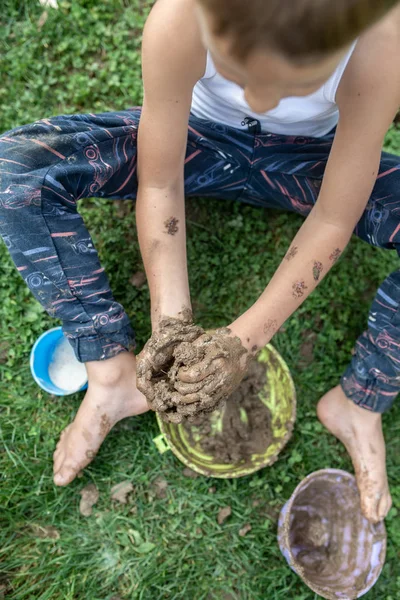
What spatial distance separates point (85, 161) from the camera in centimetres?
156

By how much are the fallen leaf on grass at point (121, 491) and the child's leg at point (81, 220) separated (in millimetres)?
232

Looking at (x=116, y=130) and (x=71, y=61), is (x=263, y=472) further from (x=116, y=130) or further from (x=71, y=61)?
(x=71, y=61)

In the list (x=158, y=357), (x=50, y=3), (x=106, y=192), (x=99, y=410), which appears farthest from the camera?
(x=50, y=3)

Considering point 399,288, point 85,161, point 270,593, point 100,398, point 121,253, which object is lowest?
point 270,593

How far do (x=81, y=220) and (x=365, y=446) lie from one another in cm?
149

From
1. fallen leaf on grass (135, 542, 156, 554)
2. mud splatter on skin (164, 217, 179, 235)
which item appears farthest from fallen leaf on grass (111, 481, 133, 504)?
mud splatter on skin (164, 217, 179, 235)

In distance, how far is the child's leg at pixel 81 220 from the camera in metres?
1.50

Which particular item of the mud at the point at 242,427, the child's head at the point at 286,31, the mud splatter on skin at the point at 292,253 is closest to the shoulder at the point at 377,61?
the child's head at the point at 286,31

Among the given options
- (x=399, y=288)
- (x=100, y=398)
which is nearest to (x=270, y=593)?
(x=100, y=398)

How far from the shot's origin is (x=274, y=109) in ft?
4.86

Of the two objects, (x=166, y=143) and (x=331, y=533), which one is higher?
(x=166, y=143)

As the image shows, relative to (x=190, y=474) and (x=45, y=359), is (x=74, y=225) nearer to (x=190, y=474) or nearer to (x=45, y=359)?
(x=45, y=359)

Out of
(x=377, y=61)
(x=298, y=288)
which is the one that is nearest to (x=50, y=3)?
(x=377, y=61)

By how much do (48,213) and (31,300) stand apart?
0.74 meters
